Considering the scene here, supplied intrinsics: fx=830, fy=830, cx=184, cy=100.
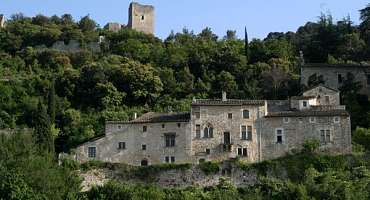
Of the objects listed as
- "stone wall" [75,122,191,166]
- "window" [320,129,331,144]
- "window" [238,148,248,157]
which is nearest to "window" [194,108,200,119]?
"stone wall" [75,122,191,166]

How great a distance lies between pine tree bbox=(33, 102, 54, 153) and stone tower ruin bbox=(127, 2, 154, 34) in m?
45.7

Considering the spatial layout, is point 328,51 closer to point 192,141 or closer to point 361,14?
point 361,14

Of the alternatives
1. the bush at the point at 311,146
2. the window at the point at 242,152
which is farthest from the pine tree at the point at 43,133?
the bush at the point at 311,146

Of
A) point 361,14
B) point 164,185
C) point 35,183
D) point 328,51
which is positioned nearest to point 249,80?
point 328,51

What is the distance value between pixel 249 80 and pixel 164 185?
2093 centimetres

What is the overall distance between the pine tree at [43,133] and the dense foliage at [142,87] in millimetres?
76

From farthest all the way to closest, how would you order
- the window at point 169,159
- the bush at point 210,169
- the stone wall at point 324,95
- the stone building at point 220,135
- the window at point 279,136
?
the stone wall at point 324,95 → the window at point 169,159 → the window at point 279,136 → the stone building at point 220,135 → the bush at point 210,169

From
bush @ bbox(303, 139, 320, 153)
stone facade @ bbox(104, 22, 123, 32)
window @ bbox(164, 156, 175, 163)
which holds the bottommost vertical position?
window @ bbox(164, 156, 175, 163)

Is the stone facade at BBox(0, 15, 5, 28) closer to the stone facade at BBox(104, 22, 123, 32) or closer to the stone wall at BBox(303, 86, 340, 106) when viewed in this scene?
the stone facade at BBox(104, 22, 123, 32)

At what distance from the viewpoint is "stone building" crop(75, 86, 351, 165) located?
52094 mm

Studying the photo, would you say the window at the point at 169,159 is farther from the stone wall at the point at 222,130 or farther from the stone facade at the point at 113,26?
the stone facade at the point at 113,26

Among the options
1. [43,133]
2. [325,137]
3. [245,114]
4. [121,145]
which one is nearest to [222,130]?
[245,114]

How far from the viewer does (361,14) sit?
258ft

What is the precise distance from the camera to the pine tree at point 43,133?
52188 millimetres
